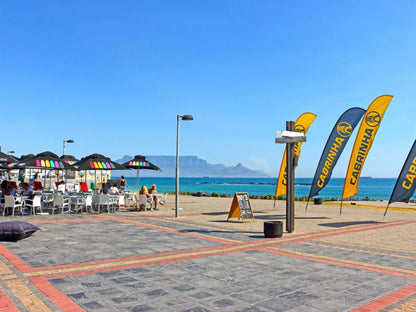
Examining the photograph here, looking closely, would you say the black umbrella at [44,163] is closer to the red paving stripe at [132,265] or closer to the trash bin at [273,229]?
the trash bin at [273,229]

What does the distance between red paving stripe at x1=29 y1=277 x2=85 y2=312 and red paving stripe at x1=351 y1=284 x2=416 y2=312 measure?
3582mm

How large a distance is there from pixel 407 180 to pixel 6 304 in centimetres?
1459

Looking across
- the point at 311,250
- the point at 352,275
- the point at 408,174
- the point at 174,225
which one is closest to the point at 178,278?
the point at 352,275

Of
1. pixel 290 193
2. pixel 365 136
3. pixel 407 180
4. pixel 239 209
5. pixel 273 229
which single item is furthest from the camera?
pixel 365 136

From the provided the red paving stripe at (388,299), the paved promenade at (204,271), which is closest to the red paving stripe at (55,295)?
the paved promenade at (204,271)

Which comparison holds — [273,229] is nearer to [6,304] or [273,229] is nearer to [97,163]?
[6,304]

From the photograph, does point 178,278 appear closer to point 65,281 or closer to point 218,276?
point 218,276

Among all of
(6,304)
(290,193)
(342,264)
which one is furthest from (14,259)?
(290,193)

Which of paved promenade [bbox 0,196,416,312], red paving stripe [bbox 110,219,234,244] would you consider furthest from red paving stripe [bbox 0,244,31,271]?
red paving stripe [bbox 110,219,234,244]

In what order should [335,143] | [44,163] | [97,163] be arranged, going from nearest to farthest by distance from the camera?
[44,163]
[97,163]
[335,143]

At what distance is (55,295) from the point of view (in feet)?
16.8

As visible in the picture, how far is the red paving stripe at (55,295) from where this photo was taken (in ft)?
15.3

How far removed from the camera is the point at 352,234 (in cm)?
1161

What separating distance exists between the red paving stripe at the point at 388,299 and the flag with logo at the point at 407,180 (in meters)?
10.1
